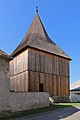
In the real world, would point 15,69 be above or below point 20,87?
above

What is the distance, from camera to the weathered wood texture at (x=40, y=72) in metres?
27.7

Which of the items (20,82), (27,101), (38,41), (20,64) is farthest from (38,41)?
(27,101)

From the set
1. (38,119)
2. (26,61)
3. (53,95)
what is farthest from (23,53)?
(38,119)

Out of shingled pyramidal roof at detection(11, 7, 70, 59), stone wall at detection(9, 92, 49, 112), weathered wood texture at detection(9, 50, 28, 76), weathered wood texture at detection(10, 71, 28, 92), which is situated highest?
Result: shingled pyramidal roof at detection(11, 7, 70, 59)

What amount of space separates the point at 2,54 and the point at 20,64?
14735mm

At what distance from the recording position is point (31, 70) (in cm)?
2769

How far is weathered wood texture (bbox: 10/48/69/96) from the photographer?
90.8ft

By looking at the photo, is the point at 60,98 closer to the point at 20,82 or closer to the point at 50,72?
the point at 50,72

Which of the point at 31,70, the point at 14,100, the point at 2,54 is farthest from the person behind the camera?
the point at 31,70

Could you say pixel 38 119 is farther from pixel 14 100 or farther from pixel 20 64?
pixel 20 64

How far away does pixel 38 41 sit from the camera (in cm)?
3080

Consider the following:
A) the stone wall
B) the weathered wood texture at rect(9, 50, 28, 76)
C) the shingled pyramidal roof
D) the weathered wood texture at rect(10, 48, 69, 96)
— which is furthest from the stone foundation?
the stone wall

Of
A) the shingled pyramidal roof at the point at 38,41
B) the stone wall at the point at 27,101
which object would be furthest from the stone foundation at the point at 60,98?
the stone wall at the point at 27,101

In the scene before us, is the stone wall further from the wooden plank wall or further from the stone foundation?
the stone foundation
